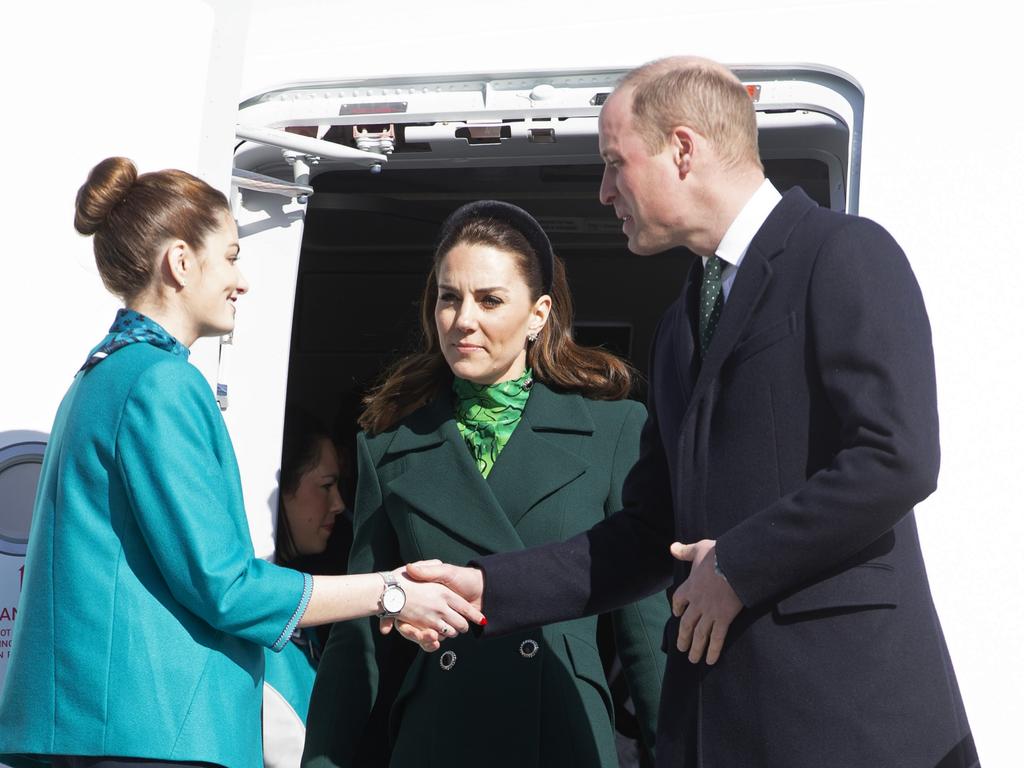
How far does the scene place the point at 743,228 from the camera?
1975mm

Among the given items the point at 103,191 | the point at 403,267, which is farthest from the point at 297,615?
the point at 403,267

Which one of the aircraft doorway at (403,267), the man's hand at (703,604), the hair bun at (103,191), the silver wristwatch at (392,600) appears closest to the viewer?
the man's hand at (703,604)

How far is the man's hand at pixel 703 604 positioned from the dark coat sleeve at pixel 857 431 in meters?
0.04

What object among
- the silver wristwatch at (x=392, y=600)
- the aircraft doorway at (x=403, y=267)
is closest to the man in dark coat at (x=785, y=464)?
the silver wristwatch at (x=392, y=600)

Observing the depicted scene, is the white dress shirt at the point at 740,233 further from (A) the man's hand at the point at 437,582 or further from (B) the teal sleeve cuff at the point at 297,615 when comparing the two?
(B) the teal sleeve cuff at the point at 297,615

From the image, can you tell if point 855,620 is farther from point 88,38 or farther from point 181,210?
point 88,38

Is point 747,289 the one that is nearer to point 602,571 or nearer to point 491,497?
point 602,571

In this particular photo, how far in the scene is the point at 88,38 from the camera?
3.03 meters

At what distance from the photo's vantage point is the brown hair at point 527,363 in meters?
2.85

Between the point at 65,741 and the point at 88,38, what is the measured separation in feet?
5.58

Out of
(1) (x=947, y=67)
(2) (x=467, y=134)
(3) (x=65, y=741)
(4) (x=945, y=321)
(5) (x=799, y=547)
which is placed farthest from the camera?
(2) (x=467, y=134)

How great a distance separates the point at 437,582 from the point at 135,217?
2.75 feet

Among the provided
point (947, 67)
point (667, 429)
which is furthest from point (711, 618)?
point (947, 67)

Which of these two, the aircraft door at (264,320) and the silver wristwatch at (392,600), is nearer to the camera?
the silver wristwatch at (392,600)
